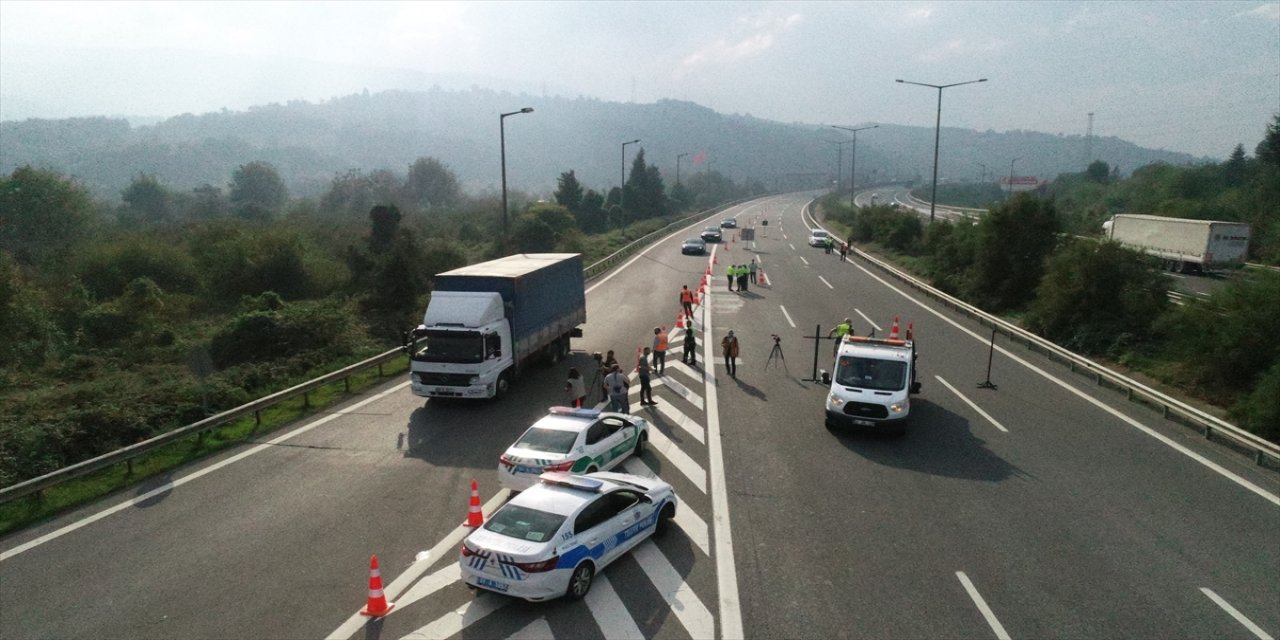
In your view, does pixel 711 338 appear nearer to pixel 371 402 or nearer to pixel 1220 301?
pixel 371 402

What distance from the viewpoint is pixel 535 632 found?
941 cm

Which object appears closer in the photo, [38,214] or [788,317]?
[788,317]

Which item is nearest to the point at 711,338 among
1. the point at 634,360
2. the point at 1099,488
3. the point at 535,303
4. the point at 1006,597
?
the point at 634,360

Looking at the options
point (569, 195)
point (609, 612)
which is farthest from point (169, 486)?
point (569, 195)

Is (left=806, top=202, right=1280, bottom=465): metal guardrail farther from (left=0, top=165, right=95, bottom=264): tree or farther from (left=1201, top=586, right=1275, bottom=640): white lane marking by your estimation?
(left=0, top=165, right=95, bottom=264): tree

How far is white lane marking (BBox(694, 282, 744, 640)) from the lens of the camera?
9.70 metres

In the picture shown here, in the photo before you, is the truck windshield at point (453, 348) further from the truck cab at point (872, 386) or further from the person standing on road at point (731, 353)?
the truck cab at point (872, 386)

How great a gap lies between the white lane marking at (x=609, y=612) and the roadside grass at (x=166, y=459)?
9856mm

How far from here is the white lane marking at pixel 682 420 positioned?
17.3 m

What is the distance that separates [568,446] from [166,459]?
9302mm

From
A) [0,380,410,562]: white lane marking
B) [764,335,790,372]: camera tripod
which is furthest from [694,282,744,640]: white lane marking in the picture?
[0,380,410,562]: white lane marking

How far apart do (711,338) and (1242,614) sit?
753 inches

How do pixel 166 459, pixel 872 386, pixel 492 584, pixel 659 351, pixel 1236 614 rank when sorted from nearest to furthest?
pixel 492 584, pixel 1236 614, pixel 166 459, pixel 872 386, pixel 659 351

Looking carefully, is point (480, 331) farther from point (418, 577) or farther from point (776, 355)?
point (776, 355)
